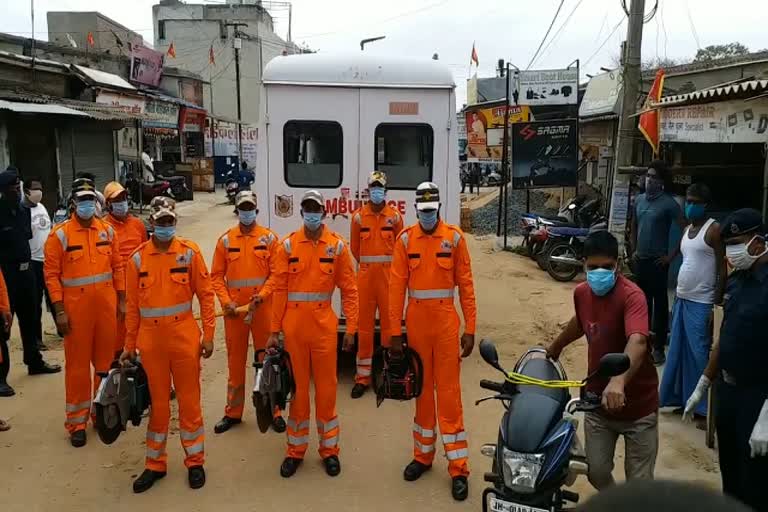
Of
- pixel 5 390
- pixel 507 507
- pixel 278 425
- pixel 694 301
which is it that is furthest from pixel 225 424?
pixel 694 301

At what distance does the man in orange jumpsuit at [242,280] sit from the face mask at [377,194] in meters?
1.22

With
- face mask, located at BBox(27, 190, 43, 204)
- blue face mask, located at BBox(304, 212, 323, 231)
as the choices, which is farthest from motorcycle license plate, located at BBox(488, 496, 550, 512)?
face mask, located at BBox(27, 190, 43, 204)

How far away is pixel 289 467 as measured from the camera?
15.9ft

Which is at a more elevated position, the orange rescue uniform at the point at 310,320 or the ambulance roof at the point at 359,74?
the ambulance roof at the point at 359,74

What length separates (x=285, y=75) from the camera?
22.1 ft

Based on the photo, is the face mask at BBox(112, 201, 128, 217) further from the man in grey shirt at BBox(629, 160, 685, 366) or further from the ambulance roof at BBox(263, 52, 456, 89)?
the man in grey shirt at BBox(629, 160, 685, 366)

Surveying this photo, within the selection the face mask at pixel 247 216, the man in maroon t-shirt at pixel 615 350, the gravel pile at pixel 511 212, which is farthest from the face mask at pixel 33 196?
the gravel pile at pixel 511 212

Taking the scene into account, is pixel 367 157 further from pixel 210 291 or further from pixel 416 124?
pixel 210 291

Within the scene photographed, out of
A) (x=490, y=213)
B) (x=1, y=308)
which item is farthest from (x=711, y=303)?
(x=490, y=213)

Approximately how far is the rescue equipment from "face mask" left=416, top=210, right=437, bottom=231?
34.2 inches

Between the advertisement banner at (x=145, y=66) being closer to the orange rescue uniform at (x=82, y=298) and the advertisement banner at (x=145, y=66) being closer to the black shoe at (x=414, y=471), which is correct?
the orange rescue uniform at (x=82, y=298)

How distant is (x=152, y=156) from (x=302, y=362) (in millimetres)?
26500

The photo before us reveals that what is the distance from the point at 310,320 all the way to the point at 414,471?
130cm

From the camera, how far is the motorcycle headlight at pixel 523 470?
118 inches
